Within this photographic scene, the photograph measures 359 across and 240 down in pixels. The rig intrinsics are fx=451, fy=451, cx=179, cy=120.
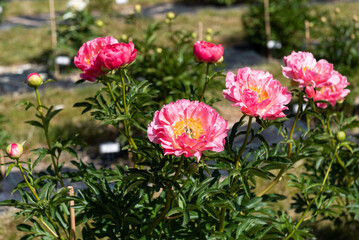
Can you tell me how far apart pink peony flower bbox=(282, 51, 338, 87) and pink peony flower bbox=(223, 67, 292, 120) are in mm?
150

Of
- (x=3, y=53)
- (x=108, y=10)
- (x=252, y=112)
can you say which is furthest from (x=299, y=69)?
(x=108, y=10)

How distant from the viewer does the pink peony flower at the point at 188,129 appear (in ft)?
3.68

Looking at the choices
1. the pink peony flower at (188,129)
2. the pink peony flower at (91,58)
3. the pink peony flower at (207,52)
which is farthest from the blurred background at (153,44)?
the pink peony flower at (188,129)

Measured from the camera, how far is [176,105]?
1208mm

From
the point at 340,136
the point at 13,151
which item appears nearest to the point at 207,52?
the point at 340,136

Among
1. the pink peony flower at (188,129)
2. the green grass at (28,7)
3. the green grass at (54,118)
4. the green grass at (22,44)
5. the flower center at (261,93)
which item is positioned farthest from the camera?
the green grass at (28,7)

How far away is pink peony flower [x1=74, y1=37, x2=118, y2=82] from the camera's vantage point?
141 centimetres

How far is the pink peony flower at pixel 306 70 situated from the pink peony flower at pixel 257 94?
15cm

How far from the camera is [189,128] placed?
121cm

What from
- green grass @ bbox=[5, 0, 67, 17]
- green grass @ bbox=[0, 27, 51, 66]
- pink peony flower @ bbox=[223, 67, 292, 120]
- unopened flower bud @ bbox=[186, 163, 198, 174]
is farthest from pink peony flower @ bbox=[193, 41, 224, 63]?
green grass @ bbox=[5, 0, 67, 17]

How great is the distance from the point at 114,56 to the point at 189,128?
0.32 meters

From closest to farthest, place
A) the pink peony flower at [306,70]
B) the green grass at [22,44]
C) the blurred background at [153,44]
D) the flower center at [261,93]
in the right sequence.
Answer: the flower center at [261,93], the pink peony flower at [306,70], the blurred background at [153,44], the green grass at [22,44]

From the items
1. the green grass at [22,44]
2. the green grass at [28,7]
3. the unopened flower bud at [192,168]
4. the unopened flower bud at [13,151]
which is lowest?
the green grass at [22,44]

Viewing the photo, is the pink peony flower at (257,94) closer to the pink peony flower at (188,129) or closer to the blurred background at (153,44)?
the pink peony flower at (188,129)
